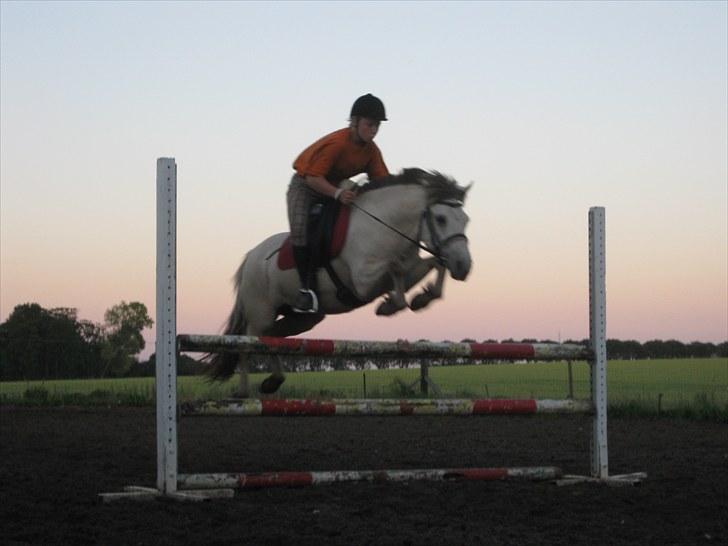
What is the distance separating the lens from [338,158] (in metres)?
4.30

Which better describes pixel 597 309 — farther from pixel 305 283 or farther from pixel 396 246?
pixel 305 283

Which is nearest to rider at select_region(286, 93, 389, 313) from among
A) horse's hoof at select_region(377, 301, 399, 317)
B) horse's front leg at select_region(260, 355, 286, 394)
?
horse's hoof at select_region(377, 301, 399, 317)

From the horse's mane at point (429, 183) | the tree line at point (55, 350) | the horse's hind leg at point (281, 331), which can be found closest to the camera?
the horse's mane at point (429, 183)

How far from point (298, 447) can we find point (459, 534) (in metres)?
5.10

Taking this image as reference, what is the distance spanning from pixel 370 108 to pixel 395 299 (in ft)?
2.67

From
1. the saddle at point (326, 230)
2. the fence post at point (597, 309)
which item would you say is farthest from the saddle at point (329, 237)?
the fence post at point (597, 309)

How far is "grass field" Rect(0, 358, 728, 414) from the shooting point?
51.3 feet

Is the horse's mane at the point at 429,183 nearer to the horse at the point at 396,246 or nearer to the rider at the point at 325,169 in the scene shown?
the horse at the point at 396,246

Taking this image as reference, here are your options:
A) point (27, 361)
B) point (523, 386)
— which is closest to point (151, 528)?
point (523, 386)

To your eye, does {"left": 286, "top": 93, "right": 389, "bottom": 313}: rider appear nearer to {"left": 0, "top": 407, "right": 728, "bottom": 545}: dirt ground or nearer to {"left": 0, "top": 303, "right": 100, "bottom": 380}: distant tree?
{"left": 0, "top": 407, "right": 728, "bottom": 545}: dirt ground

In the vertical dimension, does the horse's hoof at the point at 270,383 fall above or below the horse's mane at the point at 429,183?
below

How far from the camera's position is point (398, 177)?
4328 mm

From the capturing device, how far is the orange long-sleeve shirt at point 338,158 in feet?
13.9

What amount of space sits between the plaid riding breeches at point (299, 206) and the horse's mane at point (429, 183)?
22 centimetres
